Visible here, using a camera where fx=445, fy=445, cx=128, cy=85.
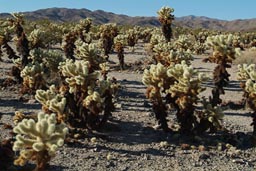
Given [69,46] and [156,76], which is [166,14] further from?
[156,76]

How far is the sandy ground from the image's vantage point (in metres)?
9.31

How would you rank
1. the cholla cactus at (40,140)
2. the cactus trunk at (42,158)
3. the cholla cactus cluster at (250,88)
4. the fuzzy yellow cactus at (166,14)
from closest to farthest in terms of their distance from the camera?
the cholla cactus at (40,140)
the cactus trunk at (42,158)
the cholla cactus cluster at (250,88)
the fuzzy yellow cactus at (166,14)

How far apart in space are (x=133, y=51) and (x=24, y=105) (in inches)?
675

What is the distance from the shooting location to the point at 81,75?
1078 cm

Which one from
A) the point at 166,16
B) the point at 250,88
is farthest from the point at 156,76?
the point at 166,16

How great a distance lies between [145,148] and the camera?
33.8ft

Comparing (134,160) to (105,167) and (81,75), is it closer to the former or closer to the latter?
(105,167)

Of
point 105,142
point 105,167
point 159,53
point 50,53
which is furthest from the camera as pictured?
point 159,53

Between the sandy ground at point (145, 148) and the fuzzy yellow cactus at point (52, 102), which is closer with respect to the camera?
the sandy ground at point (145, 148)

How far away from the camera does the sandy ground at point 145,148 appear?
931 cm

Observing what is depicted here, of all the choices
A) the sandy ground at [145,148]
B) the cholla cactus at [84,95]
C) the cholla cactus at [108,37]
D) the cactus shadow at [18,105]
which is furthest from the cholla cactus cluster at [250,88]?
the cholla cactus at [108,37]

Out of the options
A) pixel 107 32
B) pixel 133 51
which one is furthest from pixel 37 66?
pixel 133 51

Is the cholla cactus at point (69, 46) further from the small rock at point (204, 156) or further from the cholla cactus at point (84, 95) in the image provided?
the small rock at point (204, 156)

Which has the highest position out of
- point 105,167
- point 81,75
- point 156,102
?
point 81,75
